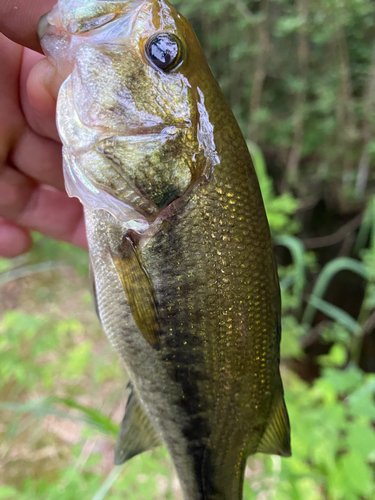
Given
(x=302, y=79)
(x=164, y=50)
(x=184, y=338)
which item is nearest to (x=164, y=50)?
(x=164, y=50)

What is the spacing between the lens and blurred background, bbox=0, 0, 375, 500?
117 cm

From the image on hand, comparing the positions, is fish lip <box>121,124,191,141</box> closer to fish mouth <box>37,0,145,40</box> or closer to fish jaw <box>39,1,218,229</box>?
fish jaw <box>39,1,218,229</box>

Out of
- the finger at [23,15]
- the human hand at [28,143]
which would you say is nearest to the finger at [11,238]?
the human hand at [28,143]

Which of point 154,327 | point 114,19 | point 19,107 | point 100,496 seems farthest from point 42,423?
point 114,19

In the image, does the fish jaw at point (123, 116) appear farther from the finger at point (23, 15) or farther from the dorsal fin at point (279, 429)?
the dorsal fin at point (279, 429)

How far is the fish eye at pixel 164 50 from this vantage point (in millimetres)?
579

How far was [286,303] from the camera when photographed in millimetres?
1925

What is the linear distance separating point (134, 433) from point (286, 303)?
1357 mm

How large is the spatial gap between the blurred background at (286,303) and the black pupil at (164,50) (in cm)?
96

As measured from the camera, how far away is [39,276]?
2.35 meters

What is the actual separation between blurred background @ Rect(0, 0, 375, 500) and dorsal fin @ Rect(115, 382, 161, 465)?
0.21 metres

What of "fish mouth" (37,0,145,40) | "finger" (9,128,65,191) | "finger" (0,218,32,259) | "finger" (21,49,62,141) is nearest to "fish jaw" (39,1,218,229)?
"fish mouth" (37,0,145,40)

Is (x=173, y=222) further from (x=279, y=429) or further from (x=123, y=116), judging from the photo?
(x=279, y=429)

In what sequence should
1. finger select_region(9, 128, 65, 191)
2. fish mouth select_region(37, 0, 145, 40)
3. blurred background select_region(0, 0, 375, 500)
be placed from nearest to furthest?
fish mouth select_region(37, 0, 145, 40)
finger select_region(9, 128, 65, 191)
blurred background select_region(0, 0, 375, 500)
